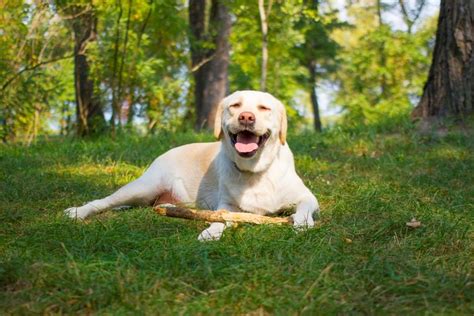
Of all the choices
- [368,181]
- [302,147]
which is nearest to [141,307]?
[368,181]

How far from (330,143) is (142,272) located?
212 inches

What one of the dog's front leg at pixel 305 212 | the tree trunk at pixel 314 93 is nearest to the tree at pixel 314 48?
the tree trunk at pixel 314 93

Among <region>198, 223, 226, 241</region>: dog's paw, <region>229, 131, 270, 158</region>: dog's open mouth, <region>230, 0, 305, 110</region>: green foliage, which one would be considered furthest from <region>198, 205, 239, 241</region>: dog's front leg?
<region>230, 0, 305, 110</region>: green foliage

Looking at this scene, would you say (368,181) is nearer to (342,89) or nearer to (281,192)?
(281,192)

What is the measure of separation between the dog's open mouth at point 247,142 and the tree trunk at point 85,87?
6.37 m

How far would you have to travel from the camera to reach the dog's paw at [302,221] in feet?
12.2

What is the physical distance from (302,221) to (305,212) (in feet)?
0.52

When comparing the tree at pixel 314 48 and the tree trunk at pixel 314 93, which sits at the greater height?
the tree at pixel 314 48

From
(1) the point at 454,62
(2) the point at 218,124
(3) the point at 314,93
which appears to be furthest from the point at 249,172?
(3) the point at 314,93

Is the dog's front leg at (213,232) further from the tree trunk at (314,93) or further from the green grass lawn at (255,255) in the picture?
the tree trunk at (314,93)

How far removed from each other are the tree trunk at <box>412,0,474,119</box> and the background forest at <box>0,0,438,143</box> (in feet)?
2.86

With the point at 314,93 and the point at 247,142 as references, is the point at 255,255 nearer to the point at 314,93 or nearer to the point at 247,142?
the point at 247,142

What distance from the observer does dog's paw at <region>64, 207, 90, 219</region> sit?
4296mm

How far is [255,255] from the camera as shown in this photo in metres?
3.11
